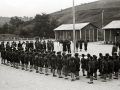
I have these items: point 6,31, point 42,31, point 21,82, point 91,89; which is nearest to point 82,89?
point 91,89

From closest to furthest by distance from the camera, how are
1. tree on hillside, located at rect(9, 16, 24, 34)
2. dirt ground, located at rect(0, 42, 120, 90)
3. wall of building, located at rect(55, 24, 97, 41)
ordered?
dirt ground, located at rect(0, 42, 120, 90)
wall of building, located at rect(55, 24, 97, 41)
tree on hillside, located at rect(9, 16, 24, 34)

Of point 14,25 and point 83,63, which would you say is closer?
point 83,63

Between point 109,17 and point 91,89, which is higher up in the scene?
point 109,17

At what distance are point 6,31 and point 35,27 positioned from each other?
48.9 ft

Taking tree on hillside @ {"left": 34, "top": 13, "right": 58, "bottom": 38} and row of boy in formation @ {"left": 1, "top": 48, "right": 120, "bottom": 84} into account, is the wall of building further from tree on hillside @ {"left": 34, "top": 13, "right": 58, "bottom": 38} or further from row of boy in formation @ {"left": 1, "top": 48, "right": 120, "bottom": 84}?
row of boy in formation @ {"left": 1, "top": 48, "right": 120, "bottom": 84}

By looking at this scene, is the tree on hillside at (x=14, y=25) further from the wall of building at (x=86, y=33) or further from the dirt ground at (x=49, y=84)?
the dirt ground at (x=49, y=84)

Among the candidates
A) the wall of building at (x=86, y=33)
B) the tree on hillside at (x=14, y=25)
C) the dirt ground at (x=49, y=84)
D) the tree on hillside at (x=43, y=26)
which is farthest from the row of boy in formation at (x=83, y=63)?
the tree on hillside at (x=14, y=25)

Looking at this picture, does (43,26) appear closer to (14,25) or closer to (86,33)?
(14,25)

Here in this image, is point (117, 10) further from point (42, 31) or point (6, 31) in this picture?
point (6, 31)

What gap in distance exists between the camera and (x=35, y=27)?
66.5 metres

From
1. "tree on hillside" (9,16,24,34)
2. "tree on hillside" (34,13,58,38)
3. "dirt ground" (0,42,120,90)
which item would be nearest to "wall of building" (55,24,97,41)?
"tree on hillside" (34,13,58,38)

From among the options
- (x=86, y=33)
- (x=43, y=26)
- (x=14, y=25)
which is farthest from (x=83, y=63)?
(x=14, y=25)

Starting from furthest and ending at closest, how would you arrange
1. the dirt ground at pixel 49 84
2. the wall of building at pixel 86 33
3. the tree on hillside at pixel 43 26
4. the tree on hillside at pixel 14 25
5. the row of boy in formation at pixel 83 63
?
the tree on hillside at pixel 14 25 → the tree on hillside at pixel 43 26 → the wall of building at pixel 86 33 → the row of boy in formation at pixel 83 63 → the dirt ground at pixel 49 84

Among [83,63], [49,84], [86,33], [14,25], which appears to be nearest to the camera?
[49,84]
